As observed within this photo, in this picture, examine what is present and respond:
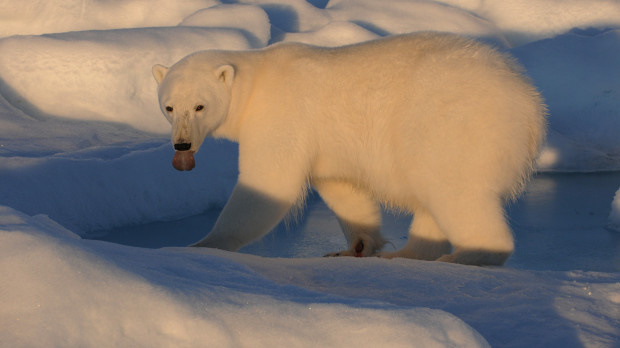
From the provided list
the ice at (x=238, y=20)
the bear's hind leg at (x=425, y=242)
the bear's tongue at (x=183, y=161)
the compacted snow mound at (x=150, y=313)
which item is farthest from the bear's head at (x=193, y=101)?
the ice at (x=238, y=20)

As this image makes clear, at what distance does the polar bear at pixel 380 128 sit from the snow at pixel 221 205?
458mm

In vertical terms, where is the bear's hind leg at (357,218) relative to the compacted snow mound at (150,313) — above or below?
below

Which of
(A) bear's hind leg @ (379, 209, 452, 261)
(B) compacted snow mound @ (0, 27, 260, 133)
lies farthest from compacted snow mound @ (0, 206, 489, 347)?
(B) compacted snow mound @ (0, 27, 260, 133)

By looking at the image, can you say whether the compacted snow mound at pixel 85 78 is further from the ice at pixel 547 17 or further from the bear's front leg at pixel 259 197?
the ice at pixel 547 17

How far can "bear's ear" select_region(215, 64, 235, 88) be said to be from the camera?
3.77m

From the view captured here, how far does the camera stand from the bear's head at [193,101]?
142 inches

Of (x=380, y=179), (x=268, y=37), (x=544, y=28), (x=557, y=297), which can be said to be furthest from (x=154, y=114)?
(x=544, y=28)

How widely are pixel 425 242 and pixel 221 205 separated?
3030mm

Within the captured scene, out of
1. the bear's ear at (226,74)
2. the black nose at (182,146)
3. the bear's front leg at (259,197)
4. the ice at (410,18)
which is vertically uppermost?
the bear's ear at (226,74)

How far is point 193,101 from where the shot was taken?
3719 mm

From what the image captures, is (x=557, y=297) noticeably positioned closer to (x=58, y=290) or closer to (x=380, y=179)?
(x=380, y=179)

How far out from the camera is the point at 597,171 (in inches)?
339

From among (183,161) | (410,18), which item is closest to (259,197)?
(183,161)

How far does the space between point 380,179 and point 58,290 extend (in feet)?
8.04
